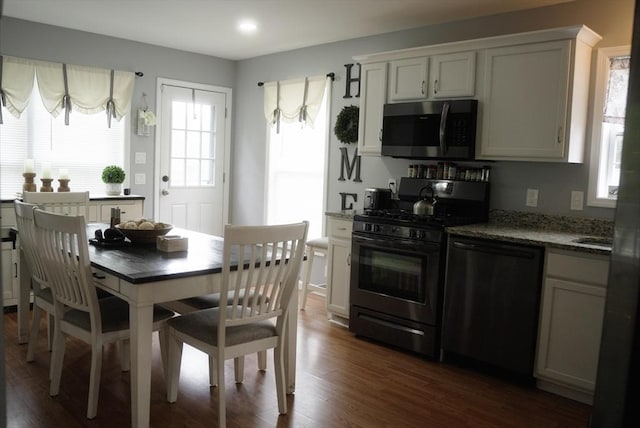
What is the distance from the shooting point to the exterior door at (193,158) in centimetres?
558

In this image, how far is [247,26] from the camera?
4.47 metres

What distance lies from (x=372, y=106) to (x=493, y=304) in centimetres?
186

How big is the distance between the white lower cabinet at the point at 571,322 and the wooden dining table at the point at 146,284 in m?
1.47

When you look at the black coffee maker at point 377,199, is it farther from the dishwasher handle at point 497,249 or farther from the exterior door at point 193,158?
the exterior door at point 193,158

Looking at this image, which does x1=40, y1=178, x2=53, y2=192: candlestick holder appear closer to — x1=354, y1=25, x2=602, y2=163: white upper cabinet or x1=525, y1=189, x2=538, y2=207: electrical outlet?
x1=354, y1=25, x2=602, y2=163: white upper cabinet

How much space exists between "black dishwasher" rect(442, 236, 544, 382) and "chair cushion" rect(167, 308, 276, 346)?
4.45 feet

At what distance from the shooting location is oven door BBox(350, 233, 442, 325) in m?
3.46

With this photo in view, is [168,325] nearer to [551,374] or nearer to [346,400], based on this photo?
[346,400]

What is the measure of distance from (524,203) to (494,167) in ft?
1.12

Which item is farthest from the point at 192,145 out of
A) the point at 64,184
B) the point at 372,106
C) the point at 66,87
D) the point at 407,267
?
the point at 407,267

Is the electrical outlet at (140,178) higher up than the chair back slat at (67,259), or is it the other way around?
the electrical outlet at (140,178)

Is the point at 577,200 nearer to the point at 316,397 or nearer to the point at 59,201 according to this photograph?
the point at 316,397

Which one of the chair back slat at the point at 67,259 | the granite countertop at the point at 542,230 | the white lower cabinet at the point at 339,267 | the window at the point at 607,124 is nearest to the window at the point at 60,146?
the chair back slat at the point at 67,259

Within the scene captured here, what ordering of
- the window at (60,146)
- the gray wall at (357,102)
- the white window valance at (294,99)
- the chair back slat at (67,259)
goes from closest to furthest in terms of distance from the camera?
the chair back slat at (67,259)
the gray wall at (357,102)
the window at (60,146)
the white window valance at (294,99)
